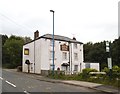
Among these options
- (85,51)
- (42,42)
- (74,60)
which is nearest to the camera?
(42,42)

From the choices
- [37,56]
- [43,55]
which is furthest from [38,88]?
[37,56]

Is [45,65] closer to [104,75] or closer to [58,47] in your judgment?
[58,47]

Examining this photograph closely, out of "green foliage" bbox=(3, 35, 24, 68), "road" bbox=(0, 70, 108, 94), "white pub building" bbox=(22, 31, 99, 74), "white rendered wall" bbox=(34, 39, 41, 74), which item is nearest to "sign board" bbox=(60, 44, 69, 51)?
"white pub building" bbox=(22, 31, 99, 74)

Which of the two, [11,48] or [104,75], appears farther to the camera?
[11,48]

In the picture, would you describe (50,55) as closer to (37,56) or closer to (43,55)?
(43,55)

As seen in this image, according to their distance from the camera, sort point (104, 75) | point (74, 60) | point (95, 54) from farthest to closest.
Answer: point (95, 54) → point (74, 60) → point (104, 75)

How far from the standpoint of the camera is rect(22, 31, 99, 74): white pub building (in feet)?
155

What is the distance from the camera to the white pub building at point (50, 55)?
47281mm

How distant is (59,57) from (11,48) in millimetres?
36062

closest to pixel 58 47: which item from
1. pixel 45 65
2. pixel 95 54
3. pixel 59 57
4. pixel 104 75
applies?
pixel 59 57

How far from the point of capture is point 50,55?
4856 cm

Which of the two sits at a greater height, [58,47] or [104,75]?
[58,47]

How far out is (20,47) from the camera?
83.1m

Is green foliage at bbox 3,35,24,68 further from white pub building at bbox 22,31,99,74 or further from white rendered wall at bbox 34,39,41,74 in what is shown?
white rendered wall at bbox 34,39,41,74
